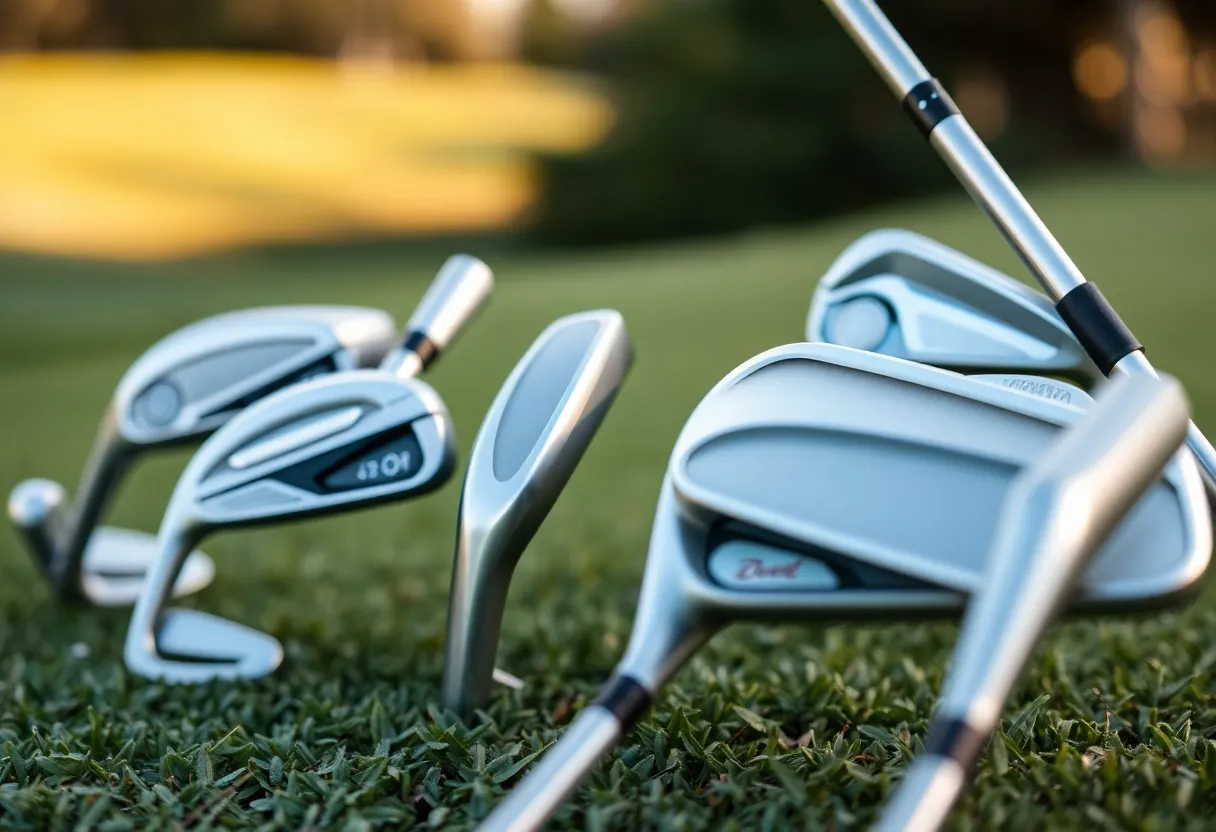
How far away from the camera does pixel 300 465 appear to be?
181cm

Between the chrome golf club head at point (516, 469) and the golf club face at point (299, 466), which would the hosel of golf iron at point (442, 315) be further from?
the chrome golf club head at point (516, 469)

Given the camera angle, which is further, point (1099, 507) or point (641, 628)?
point (641, 628)

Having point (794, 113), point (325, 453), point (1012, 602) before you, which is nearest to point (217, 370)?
point (325, 453)

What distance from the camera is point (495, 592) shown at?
66.9 inches

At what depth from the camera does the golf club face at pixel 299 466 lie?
68.2 inches

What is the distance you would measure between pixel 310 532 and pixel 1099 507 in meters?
3.12

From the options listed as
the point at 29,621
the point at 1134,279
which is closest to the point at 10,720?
the point at 29,621

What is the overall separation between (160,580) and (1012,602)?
1471 mm

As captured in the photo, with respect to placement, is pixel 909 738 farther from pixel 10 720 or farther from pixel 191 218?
pixel 191 218

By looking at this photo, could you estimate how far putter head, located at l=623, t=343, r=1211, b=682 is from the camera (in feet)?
3.61

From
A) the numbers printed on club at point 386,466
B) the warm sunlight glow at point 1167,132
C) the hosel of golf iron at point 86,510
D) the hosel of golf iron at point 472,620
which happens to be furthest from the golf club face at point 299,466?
the warm sunlight glow at point 1167,132

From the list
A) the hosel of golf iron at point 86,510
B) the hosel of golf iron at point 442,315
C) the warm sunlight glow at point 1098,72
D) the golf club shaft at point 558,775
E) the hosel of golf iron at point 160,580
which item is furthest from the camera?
the warm sunlight glow at point 1098,72

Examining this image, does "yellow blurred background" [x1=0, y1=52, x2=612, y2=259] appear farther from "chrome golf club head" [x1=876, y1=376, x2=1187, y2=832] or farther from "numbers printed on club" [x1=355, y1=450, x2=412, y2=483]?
"chrome golf club head" [x1=876, y1=376, x2=1187, y2=832]

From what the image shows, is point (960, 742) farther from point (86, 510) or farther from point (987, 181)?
point (86, 510)
